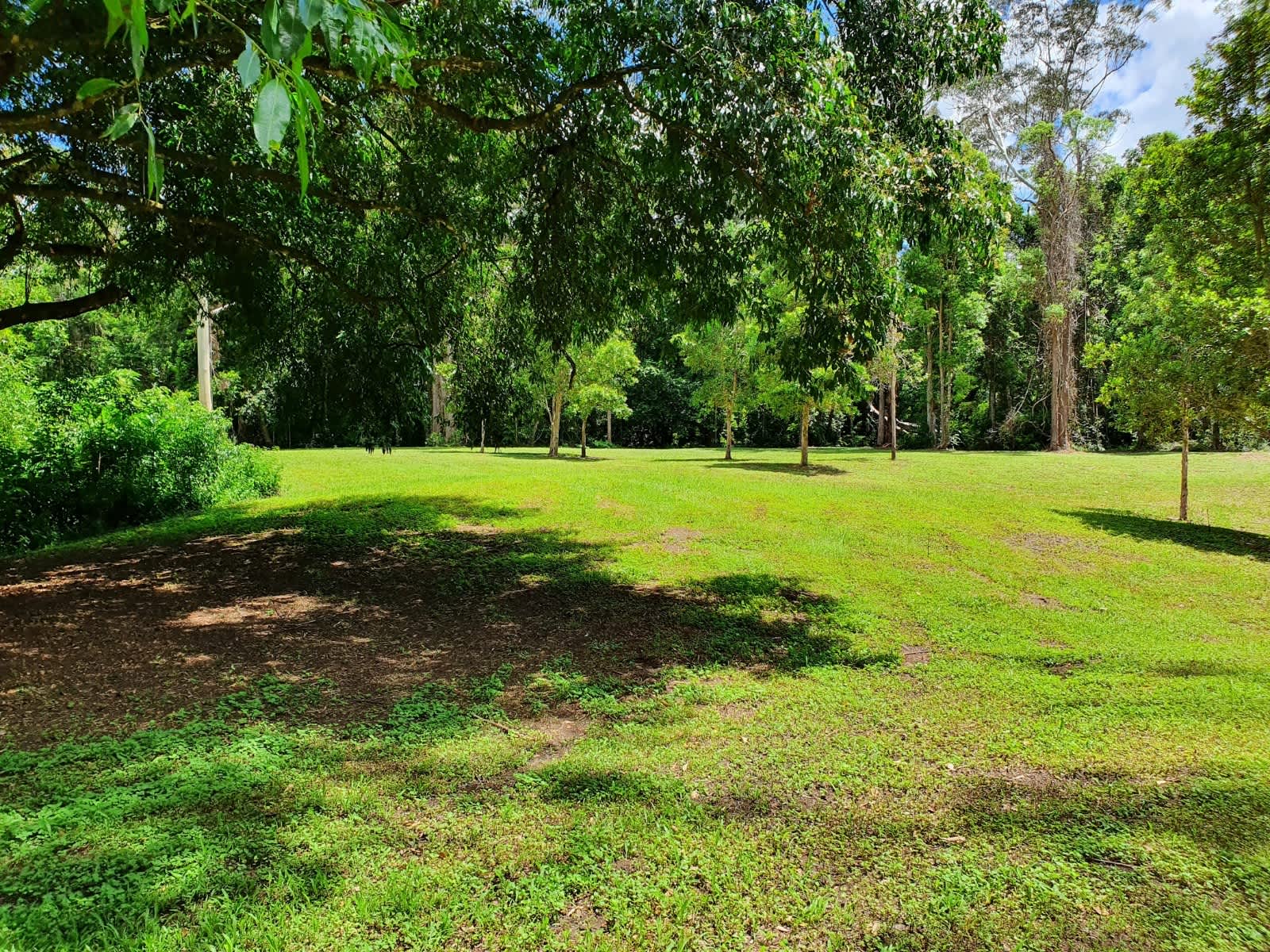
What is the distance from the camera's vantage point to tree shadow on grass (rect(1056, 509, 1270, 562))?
10703mm

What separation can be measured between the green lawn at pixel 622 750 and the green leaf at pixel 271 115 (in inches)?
99.3

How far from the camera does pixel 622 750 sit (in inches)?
152

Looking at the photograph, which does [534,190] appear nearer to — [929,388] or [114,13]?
[114,13]

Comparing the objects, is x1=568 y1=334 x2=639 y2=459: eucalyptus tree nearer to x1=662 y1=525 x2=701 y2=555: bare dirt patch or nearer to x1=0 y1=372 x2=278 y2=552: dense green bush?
x1=0 y1=372 x2=278 y2=552: dense green bush

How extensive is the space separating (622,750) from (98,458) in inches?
437

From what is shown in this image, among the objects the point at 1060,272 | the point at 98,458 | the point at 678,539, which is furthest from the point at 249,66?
the point at 1060,272

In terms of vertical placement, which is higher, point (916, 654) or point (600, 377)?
point (600, 377)

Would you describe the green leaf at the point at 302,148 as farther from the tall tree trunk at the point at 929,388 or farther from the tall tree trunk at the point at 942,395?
the tall tree trunk at the point at 942,395

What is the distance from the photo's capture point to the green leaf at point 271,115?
120cm

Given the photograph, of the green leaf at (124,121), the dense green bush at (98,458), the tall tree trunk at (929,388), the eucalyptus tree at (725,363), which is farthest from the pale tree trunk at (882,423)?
the green leaf at (124,121)

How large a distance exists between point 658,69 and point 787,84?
108cm

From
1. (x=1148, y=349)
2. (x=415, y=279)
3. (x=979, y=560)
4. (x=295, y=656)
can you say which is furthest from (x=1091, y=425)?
(x=295, y=656)

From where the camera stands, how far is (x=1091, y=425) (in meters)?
33.3

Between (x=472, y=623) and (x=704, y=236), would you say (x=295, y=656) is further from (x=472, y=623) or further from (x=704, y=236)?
(x=704, y=236)
